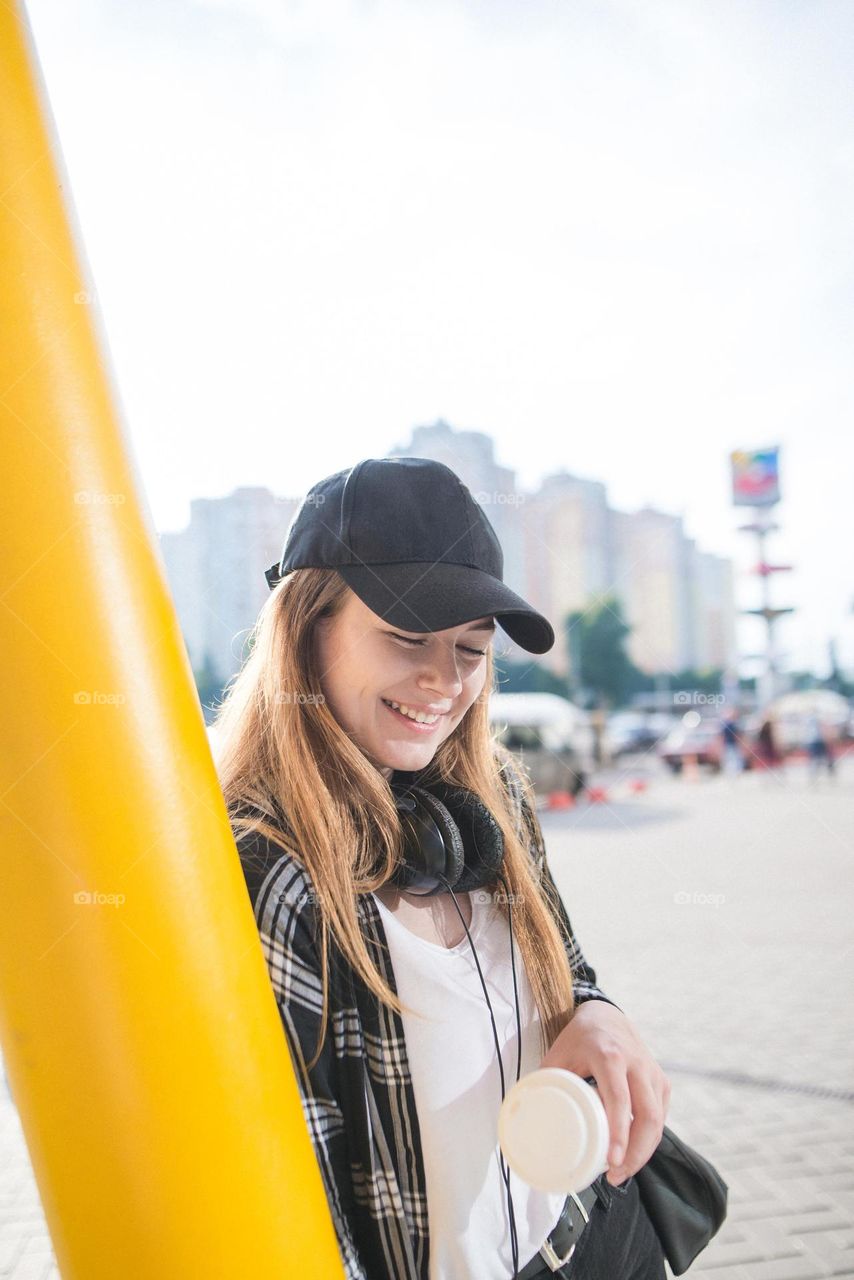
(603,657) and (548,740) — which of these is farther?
(603,657)

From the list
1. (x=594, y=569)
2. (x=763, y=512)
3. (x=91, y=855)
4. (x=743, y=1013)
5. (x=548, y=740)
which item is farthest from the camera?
(x=594, y=569)

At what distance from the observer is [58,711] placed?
0.88 meters

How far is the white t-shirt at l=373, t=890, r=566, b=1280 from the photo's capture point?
1.29 m

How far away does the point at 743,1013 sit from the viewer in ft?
17.9

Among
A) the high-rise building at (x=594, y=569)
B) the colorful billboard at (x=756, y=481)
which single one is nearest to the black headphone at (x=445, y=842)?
the high-rise building at (x=594, y=569)

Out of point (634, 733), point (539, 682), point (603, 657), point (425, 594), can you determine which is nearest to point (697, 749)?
point (634, 733)

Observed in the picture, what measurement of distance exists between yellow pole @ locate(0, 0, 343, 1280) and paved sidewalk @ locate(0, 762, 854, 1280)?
2645 millimetres

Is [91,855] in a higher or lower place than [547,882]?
higher

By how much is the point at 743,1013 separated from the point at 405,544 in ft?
16.1

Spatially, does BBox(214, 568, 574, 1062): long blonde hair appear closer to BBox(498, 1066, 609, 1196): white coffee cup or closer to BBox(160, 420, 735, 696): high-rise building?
BBox(498, 1066, 609, 1196): white coffee cup

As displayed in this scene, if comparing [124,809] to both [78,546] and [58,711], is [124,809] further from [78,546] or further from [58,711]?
[78,546]

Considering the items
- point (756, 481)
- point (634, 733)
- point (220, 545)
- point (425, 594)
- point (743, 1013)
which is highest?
point (425, 594)

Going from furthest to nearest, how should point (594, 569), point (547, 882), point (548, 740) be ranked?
point (594, 569) < point (548, 740) < point (547, 882)

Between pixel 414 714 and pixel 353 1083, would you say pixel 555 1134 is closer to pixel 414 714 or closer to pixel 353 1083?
pixel 353 1083
